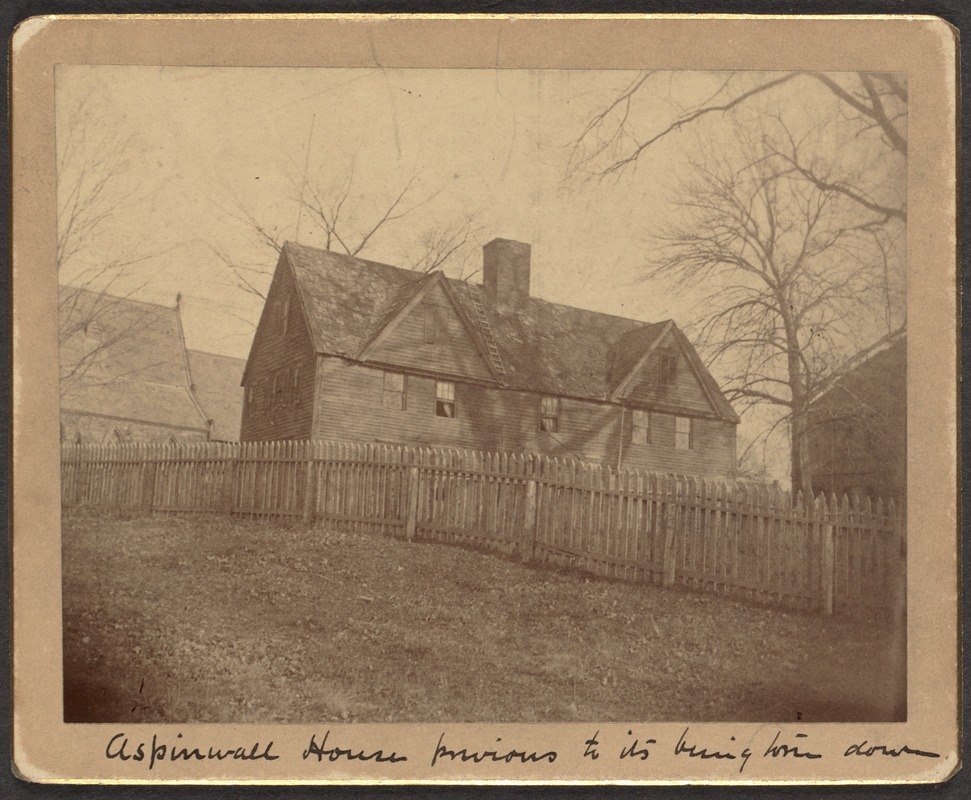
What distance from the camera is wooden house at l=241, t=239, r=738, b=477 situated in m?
6.19

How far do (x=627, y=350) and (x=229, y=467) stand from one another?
3.88 meters

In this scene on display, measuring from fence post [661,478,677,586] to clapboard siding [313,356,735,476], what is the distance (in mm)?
285

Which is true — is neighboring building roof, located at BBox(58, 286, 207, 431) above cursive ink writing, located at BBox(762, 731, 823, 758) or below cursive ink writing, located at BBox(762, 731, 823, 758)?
above

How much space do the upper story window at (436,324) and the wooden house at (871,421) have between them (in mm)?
3424

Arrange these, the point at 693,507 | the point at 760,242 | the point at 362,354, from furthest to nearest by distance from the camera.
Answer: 1. the point at 362,354
2. the point at 693,507
3. the point at 760,242

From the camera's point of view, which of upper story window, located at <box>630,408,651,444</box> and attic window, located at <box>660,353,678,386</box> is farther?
upper story window, located at <box>630,408,651,444</box>

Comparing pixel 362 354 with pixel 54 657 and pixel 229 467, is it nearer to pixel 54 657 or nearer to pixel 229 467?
pixel 229 467

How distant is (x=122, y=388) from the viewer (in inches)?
233

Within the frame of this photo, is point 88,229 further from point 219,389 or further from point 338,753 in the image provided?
point 338,753

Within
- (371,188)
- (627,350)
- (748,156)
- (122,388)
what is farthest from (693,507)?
(122,388)

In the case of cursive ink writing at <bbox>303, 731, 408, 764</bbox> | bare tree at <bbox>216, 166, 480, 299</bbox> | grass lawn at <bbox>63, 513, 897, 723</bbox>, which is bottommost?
cursive ink writing at <bbox>303, 731, 408, 764</bbox>

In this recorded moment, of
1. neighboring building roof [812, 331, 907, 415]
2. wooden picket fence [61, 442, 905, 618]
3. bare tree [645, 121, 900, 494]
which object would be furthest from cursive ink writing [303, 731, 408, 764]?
neighboring building roof [812, 331, 907, 415]

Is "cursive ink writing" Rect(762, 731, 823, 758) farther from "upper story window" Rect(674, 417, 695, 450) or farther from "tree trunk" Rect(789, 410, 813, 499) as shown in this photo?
"upper story window" Rect(674, 417, 695, 450)
